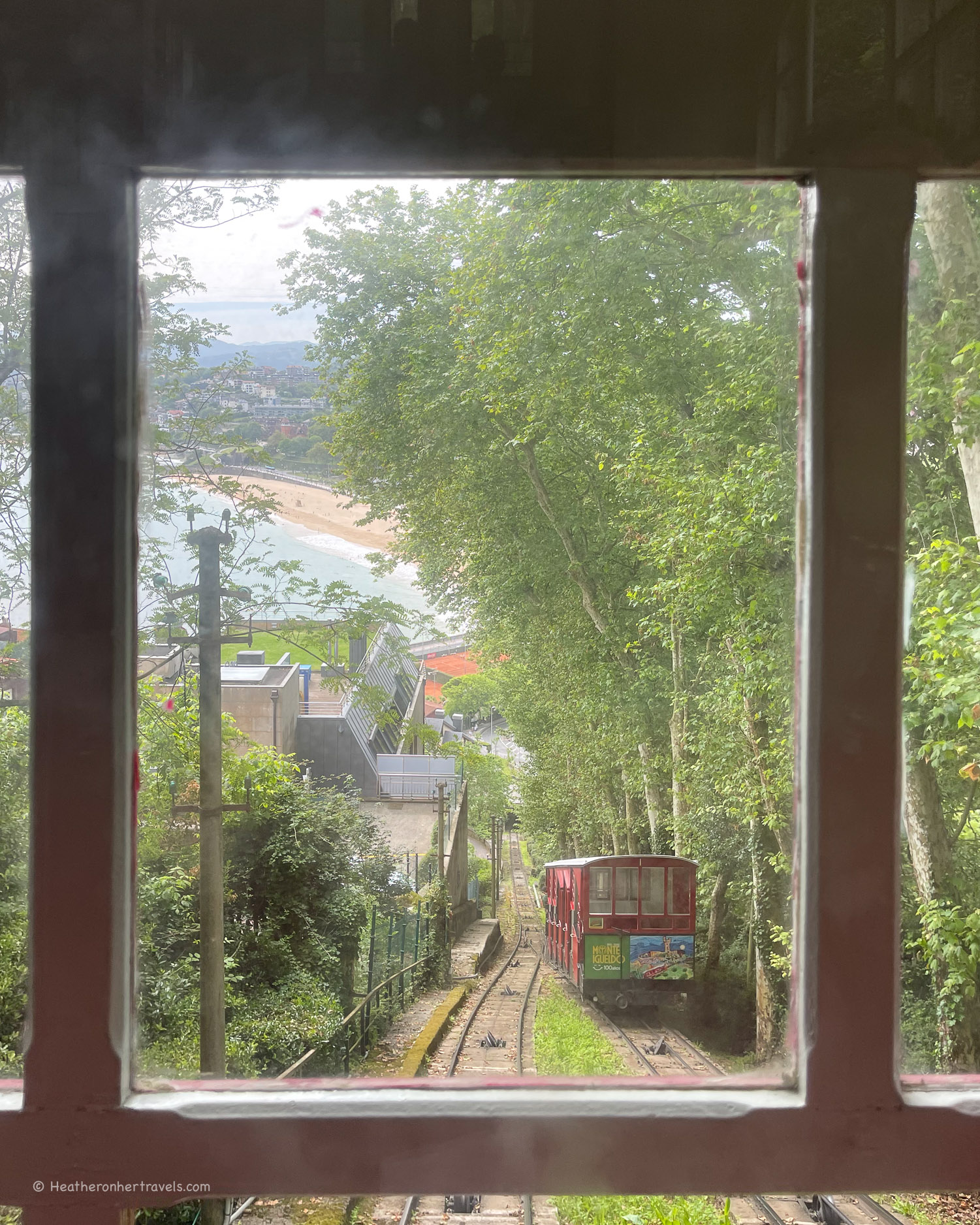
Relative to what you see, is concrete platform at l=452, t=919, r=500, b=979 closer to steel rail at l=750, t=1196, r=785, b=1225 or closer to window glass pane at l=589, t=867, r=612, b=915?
window glass pane at l=589, t=867, r=612, b=915

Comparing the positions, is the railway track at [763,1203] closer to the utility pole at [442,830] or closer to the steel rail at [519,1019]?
the steel rail at [519,1019]

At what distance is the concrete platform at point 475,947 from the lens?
1758mm

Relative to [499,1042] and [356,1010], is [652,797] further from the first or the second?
[356,1010]

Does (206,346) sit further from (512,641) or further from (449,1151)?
(449,1151)

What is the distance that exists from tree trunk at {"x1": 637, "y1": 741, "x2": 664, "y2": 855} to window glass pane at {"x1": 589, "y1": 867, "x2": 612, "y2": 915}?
0.25 m

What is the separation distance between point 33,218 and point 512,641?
110 cm

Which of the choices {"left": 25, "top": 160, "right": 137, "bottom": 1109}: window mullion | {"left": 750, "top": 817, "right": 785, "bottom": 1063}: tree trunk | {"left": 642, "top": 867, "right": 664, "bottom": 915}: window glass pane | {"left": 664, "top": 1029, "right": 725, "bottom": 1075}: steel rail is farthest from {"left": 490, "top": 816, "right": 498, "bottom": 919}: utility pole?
{"left": 25, "top": 160, "right": 137, "bottom": 1109}: window mullion

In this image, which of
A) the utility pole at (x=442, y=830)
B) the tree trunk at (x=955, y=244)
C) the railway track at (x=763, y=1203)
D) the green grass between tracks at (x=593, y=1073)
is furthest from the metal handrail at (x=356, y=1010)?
the tree trunk at (x=955, y=244)

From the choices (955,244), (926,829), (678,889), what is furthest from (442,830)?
(955,244)

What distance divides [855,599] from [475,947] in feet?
4.11

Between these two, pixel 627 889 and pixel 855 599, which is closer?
pixel 855 599

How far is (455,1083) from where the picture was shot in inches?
42.5

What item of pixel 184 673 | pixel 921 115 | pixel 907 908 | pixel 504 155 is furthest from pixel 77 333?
pixel 907 908

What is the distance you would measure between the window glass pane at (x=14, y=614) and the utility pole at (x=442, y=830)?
737 millimetres
